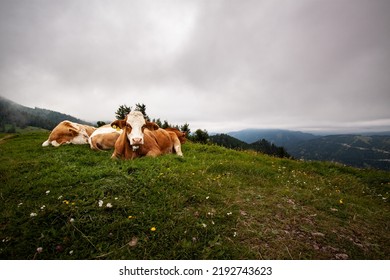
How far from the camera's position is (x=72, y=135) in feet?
38.0

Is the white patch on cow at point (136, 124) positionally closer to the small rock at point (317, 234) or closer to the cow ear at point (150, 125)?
the cow ear at point (150, 125)

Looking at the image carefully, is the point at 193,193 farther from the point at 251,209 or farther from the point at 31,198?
the point at 31,198

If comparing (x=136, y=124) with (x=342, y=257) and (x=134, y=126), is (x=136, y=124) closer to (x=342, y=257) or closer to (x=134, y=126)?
(x=134, y=126)

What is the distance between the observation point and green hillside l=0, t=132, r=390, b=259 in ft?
10.5

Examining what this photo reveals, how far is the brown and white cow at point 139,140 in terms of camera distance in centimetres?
735

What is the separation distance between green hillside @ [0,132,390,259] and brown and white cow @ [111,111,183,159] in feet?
4.39

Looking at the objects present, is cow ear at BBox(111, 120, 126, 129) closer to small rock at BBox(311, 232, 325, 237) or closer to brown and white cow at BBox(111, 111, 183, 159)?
brown and white cow at BBox(111, 111, 183, 159)

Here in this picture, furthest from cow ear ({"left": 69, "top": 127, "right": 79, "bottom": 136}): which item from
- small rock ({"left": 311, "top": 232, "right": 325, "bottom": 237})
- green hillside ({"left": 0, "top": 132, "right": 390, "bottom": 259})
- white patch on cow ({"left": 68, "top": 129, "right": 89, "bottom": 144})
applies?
small rock ({"left": 311, "top": 232, "right": 325, "bottom": 237})

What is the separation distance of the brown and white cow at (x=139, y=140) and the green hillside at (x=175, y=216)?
1.34 m

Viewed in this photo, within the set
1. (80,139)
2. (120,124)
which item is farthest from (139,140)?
(80,139)

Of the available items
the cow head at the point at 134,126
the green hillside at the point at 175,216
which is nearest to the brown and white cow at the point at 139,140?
the cow head at the point at 134,126
